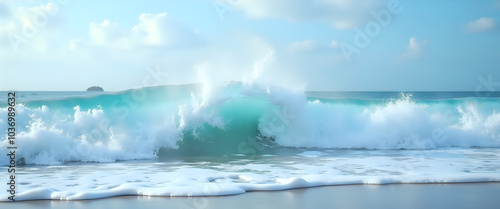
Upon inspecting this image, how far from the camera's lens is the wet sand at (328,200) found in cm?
544

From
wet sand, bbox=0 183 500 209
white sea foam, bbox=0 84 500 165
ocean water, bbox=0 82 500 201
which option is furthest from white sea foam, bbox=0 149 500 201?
white sea foam, bbox=0 84 500 165

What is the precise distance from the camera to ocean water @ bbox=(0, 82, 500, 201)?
706cm

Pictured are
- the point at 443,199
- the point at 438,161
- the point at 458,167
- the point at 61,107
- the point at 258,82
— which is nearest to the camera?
the point at 443,199

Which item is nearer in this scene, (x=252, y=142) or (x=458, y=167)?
(x=458, y=167)

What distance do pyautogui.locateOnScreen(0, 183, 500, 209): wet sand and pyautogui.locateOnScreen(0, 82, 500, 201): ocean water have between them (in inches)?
9.9

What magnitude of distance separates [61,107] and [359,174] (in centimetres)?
858

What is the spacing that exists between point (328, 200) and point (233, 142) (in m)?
6.96

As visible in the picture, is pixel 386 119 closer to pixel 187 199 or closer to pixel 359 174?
pixel 359 174

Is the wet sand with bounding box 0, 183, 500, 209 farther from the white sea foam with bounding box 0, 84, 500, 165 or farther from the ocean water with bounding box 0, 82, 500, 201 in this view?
the white sea foam with bounding box 0, 84, 500, 165

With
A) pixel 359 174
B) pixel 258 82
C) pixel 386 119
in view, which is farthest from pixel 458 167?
pixel 258 82

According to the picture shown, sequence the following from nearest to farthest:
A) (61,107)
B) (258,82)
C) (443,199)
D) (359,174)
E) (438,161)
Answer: (443,199), (359,174), (438,161), (61,107), (258,82)

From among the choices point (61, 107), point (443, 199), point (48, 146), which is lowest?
point (443, 199)

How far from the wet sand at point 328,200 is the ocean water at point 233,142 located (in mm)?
251

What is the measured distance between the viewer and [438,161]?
9461mm
